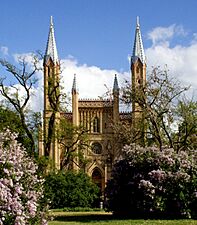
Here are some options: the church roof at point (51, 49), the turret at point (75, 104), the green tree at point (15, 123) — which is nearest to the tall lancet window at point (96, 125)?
the turret at point (75, 104)

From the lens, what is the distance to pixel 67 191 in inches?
1316

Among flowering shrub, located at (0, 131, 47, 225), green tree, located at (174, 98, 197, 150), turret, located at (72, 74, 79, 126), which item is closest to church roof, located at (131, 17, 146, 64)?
turret, located at (72, 74, 79, 126)

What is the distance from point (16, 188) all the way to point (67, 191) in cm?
2376

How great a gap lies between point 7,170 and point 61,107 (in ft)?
85.1

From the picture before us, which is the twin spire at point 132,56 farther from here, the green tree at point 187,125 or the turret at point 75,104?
the green tree at point 187,125

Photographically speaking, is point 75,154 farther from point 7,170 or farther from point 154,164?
point 7,170

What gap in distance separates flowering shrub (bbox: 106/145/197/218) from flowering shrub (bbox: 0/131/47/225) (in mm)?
9439

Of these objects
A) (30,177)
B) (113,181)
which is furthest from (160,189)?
(30,177)

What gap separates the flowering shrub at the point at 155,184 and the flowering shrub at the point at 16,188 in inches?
372

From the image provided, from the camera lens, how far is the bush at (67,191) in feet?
108

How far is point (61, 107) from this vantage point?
35.9 m

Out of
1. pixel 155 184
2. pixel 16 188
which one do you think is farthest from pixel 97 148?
pixel 16 188

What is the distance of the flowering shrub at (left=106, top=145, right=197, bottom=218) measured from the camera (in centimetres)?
1973

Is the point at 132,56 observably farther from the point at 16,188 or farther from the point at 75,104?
the point at 16,188
